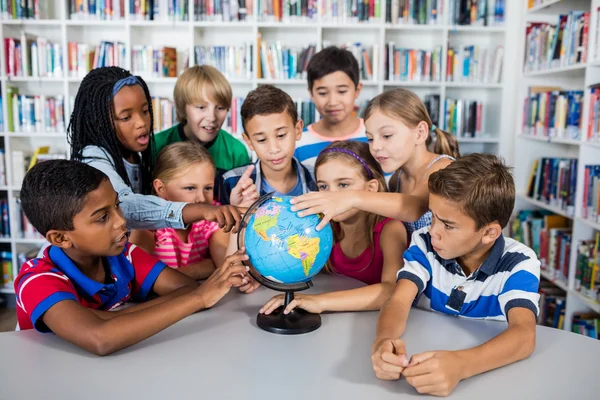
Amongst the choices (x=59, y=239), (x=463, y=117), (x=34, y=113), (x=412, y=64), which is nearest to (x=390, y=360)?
(x=59, y=239)

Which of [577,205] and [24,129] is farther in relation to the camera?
[24,129]

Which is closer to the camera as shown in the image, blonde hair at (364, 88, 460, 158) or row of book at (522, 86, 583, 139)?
blonde hair at (364, 88, 460, 158)

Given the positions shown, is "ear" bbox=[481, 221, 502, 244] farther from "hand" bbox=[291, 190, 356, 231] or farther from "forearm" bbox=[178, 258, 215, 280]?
"forearm" bbox=[178, 258, 215, 280]

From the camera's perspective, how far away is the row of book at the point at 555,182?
13.3 feet

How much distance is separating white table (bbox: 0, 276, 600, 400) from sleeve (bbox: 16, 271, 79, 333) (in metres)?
0.09

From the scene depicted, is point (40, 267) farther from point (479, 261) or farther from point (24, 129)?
point (24, 129)

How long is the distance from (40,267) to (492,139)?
443 centimetres

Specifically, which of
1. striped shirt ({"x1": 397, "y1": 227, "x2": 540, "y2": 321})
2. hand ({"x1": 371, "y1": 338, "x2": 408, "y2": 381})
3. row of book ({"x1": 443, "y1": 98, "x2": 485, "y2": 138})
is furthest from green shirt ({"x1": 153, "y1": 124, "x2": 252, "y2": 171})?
row of book ({"x1": 443, "y1": 98, "x2": 485, "y2": 138})

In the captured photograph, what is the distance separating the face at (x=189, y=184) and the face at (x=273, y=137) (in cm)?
26

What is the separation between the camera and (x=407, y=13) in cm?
492

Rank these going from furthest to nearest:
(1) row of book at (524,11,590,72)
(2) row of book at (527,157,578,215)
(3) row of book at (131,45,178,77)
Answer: (3) row of book at (131,45,178,77) < (2) row of book at (527,157,578,215) < (1) row of book at (524,11,590,72)

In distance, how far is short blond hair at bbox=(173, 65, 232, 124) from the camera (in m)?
2.86

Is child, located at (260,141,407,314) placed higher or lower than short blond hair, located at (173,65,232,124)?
lower

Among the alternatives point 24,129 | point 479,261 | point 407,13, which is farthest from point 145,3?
point 479,261
